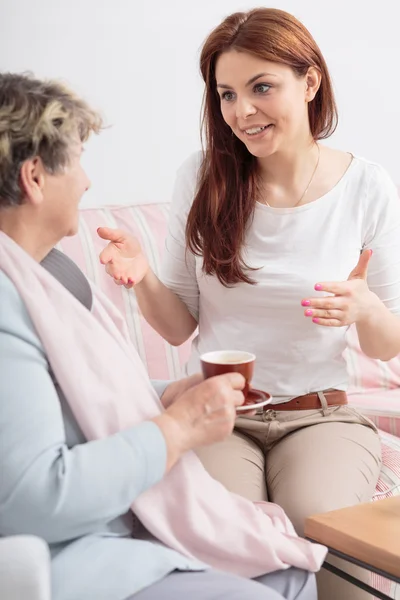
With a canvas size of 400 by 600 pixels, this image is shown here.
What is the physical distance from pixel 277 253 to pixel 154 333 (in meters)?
0.53

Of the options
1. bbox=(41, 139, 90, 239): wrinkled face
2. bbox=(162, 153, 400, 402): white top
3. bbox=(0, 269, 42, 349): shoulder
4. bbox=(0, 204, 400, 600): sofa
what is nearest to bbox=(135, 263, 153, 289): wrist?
bbox=(162, 153, 400, 402): white top

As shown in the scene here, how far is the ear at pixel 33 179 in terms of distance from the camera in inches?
53.2

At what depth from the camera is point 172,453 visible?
135 cm

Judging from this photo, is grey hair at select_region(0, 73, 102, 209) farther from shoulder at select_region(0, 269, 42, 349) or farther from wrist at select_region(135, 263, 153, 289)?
wrist at select_region(135, 263, 153, 289)

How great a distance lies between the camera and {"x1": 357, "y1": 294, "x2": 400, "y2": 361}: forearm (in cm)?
201

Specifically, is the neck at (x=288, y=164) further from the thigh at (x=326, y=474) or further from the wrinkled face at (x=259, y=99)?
the thigh at (x=326, y=474)

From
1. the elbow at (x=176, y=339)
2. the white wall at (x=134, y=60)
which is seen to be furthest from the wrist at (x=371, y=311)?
the white wall at (x=134, y=60)

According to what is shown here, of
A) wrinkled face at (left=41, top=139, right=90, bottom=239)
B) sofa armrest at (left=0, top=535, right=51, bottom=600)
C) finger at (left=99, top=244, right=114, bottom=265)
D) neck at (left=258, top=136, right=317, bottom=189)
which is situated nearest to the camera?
sofa armrest at (left=0, top=535, right=51, bottom=600)

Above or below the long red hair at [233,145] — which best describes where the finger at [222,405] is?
below

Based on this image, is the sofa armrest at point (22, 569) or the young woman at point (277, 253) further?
the young woman at point (277, 253)

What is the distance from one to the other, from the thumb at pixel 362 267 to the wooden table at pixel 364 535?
20.4 inches

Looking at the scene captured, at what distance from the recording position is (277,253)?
2143 millimetres

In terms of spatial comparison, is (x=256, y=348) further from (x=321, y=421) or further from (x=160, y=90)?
(x=160, y=90)

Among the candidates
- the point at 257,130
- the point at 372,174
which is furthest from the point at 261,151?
the point at 372,174
